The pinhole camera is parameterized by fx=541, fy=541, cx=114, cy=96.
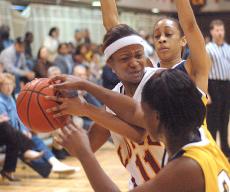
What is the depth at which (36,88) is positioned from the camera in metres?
2.61

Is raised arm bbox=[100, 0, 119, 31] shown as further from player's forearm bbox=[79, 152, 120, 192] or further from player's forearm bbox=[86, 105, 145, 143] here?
player's forearm bbox=[79, 152, 120, 192]

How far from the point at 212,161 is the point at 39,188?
4.77m

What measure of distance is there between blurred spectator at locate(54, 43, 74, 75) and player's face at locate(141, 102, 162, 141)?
27.4 feet

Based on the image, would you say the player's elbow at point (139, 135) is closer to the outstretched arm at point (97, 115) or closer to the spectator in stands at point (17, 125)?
the outstretched arm at point (97, 115)

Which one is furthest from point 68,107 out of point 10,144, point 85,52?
point 85,52

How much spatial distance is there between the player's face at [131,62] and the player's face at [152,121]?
0.70 metres

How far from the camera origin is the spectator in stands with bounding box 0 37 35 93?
368 inches

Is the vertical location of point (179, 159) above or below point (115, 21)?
below

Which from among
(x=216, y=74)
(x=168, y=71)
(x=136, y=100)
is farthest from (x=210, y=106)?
(x=168, y=71)

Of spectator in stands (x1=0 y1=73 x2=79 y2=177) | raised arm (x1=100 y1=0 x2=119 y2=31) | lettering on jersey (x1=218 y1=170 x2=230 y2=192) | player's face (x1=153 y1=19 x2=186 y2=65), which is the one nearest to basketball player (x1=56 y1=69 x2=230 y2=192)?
lettering on jersey (x1=218 y1=170 x2=230 y2=192)

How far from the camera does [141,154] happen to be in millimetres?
2844

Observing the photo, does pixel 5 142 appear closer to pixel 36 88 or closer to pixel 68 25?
pixel 36 88

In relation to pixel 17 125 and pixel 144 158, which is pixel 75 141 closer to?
pixel 144 158

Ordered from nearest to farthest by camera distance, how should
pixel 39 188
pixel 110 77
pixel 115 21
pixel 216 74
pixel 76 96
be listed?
1. pixel 76 96
2. pixel 115 21
3. pixel 39 188
4. pixel 216 74
5. pixel 110 77
